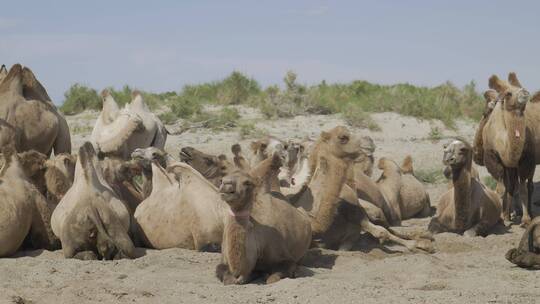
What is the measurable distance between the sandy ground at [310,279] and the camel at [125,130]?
124 inches

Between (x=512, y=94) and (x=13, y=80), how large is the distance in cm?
574

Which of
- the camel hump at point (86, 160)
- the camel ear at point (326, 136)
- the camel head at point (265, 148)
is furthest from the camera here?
the camel head at point (265, 148)

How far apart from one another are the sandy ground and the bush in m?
14.7

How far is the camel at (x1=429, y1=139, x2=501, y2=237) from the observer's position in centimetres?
1109

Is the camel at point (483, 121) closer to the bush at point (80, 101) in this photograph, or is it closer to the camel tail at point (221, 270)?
the camel tail at point (221, 270)

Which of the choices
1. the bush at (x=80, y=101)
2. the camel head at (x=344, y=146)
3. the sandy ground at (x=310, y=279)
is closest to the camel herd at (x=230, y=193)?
the camel head at (x=344, y=146)

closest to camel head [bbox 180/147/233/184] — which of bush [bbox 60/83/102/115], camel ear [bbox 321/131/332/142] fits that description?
camel ear [bbox 321/131/332/142]

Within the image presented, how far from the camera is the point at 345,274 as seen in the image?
27.3 feet

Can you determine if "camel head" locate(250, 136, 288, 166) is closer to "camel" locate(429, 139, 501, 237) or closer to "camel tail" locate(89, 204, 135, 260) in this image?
"camel" locate(429, 139, 501, 237)

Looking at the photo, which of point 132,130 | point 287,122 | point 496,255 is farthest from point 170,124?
point 496,255

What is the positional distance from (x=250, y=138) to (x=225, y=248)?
1184 cm

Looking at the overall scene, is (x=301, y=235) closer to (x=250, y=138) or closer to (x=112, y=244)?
(x=112, y=244)

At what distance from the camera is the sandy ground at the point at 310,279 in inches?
280

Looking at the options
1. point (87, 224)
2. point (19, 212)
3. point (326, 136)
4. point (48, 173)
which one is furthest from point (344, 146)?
point (19, 212)
